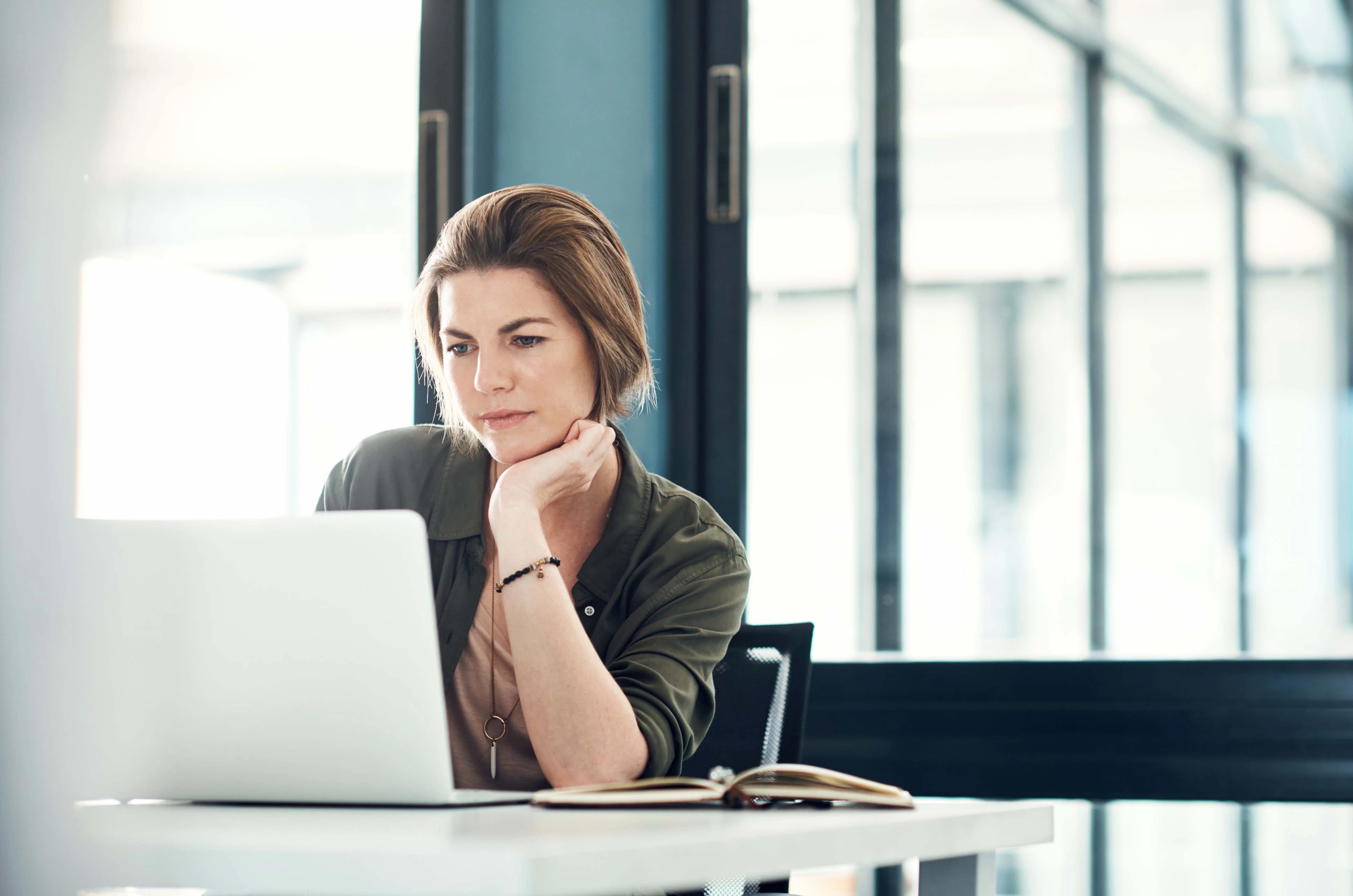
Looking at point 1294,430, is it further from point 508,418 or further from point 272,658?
point 272,658

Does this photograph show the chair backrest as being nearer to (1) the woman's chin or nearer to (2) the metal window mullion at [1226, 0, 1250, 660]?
(1) the woman's chin

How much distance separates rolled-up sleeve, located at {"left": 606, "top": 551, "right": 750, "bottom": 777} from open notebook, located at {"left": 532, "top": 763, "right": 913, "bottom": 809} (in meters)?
0.28

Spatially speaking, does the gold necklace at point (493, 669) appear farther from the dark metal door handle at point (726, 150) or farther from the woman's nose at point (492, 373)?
the dark metal door handle at point (726, 150)

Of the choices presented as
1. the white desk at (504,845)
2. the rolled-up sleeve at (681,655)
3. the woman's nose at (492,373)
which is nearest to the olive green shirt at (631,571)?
the rolled-up sleeve at (681,655)

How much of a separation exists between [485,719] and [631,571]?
0.79 ft

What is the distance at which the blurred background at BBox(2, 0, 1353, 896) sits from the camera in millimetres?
2328

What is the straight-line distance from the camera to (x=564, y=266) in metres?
1.63

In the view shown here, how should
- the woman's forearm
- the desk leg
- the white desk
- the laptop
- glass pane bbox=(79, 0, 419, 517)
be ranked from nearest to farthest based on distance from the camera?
the white desk < the laptop < the desk leg < the woman's forearm < glass pane bbox=(79, 0, 419, 517)

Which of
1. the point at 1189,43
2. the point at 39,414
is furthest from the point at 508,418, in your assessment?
the point at 1189,43

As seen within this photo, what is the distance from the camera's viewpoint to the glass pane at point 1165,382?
2426mm

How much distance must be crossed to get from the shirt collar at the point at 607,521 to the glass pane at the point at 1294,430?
1.33 meters

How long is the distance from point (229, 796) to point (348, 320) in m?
1.55

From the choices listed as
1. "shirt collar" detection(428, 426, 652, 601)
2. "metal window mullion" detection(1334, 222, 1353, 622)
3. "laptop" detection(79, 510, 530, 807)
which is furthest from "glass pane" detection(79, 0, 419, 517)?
"metal window mullion" detection(1334, 222, 1353, 622)

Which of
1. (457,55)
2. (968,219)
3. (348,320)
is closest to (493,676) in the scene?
(348,320)
